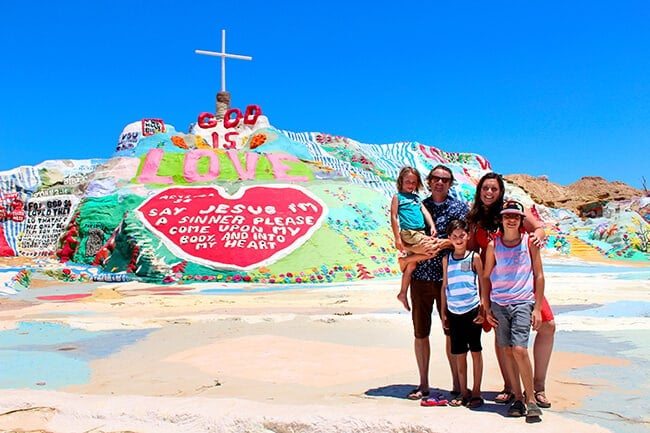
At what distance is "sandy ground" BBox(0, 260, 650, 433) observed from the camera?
3.29 meters

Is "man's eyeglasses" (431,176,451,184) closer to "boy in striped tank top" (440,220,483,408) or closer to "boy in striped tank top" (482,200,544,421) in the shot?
"boy in striped tank top" (440,220,483,408)

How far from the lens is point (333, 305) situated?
9375 millimetres

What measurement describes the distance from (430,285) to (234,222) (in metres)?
Answer: 11.1

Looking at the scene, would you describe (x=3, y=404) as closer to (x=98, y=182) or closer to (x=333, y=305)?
(x=333, y=305)

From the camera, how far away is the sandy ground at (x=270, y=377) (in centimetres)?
329

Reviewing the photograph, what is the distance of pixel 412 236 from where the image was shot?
3.96m

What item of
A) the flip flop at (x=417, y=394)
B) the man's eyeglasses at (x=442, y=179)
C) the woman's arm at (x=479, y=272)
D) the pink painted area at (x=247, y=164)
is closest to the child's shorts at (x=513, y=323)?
the woman's arm at (x=479, y=272)

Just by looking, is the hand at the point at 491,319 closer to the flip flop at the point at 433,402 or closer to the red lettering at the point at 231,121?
the flip flop at the point at 433,402

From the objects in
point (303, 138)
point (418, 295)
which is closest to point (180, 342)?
point (418, 295)

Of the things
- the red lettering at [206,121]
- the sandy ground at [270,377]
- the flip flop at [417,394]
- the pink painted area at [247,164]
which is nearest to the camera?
the sandy ground at [270,377]

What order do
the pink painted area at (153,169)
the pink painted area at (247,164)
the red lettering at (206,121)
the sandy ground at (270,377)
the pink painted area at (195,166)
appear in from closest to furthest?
1. the sandy ground at (270,377)
2. the pink painted area at (247,164)
3. the pink painted area at (195,166)
4. the pink painted area at (153,169)
5. the red lettering at (206,121)

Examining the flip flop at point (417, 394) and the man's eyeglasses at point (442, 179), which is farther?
the man's eyeglasses at point (442, 179)

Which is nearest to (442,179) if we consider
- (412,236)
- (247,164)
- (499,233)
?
(412,236)

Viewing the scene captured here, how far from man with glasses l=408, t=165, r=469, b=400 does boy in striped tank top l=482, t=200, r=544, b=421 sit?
0.39 metres
